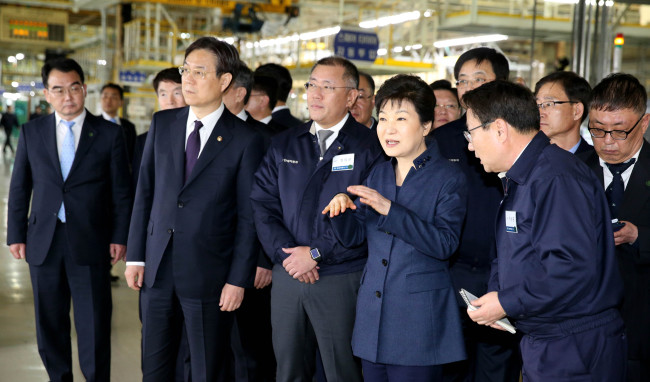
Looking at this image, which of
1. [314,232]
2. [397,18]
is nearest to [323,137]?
Answer: [314,232]

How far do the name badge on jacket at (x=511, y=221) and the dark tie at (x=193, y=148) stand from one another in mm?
1556

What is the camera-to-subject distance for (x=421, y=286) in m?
2.59

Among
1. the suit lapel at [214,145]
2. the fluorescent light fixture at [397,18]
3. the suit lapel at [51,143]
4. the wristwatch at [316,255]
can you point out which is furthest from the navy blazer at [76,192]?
the fluorescent light fixture at [397,18]

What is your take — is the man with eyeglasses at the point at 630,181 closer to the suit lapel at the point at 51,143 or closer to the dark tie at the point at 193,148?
the dark tie at the point at 193,148

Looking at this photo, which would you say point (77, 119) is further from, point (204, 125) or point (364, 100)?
point (364, 100)

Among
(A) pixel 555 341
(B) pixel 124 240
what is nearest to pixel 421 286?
(A) pixel 555 341

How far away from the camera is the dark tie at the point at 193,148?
10.3ft

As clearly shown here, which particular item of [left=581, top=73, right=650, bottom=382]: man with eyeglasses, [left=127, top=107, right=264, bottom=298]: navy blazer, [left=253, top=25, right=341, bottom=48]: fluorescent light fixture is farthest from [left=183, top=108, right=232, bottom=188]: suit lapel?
[left=253, top=25, right=341, bottom=48]: fluorescent light fixture

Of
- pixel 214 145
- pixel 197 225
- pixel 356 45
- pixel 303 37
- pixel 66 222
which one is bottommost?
pixel 66 222

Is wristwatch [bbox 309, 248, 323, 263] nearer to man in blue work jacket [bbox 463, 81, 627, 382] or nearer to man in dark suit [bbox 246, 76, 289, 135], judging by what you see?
man in blue work jacket [bbox 463, 81, 627, 382]

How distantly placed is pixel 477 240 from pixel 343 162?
2.53 feet

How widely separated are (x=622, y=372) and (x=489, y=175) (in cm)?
135

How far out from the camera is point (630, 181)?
278 cm

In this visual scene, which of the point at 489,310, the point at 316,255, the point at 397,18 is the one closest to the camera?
the point at 489,310
